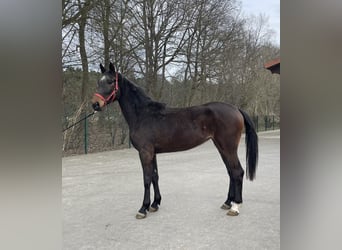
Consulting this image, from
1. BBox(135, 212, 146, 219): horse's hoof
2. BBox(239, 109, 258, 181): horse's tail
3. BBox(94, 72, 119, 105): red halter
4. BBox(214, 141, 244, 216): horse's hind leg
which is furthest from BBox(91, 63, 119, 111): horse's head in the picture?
BBox(239, 109, 258, 181): horse's tail

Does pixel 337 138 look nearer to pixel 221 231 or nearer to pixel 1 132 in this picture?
pixel 1 132

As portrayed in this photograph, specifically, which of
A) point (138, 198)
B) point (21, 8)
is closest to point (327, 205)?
point (21, 8)

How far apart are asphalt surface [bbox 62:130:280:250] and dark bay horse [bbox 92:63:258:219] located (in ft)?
0.74

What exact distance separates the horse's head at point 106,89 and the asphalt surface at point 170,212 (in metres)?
0.90

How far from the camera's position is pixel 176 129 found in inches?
91.3

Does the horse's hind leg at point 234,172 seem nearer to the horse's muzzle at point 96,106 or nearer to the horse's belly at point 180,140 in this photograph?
the horse's belly at point 180,140

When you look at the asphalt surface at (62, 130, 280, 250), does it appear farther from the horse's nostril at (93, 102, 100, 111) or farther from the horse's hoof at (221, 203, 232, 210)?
the horse's nostril at (93, 102, 100, 111)

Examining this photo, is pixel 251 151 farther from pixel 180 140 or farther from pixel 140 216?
pixel 140 216

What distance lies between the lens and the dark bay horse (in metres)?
2.28

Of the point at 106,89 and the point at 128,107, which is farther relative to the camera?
the point at 128,107

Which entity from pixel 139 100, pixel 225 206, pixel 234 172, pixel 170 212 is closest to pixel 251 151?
pixel 234 172

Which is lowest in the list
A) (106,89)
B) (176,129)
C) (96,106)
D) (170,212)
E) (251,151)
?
(170,212)

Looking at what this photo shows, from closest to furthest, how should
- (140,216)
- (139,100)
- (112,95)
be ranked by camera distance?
(140,216)
(112,95)
(139,100)

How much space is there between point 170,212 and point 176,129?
0.69 meters
